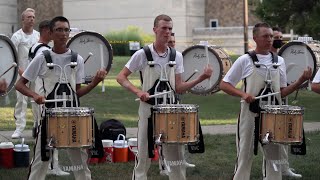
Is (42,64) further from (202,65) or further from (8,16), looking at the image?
(8,16)

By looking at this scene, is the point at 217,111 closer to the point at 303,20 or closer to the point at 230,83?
the point at 303,20

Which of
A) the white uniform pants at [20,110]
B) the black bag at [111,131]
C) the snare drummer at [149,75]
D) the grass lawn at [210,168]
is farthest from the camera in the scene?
the white uniform pants at [20,110]

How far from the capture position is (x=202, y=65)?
42.8 ft

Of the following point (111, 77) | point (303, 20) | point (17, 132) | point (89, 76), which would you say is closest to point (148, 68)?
point (89, 76)

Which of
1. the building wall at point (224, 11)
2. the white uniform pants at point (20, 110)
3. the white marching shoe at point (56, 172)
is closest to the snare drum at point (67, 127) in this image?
the white marching shoe at point (56, 172)

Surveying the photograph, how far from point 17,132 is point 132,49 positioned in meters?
30.1

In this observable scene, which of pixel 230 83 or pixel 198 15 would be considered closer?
pixel 230 83

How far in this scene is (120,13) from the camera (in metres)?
55.1

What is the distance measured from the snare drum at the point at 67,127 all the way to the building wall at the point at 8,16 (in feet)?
167

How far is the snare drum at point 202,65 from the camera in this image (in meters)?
12.9

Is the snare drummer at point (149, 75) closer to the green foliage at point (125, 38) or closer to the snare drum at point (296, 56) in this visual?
the snare drum at point (296, 56)

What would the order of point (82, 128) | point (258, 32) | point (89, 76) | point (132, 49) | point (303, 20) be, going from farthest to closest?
point (132, 49)
point (303, 20)
point (89, 76)
point (258, 32)
point (82, 128)

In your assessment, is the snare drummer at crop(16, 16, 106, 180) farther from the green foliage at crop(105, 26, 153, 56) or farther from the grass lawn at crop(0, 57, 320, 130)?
the green foliage at crop(105, 26, 153, 56)

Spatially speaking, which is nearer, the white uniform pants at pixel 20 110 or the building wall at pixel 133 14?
the white uniform pants at pixel 20 110
